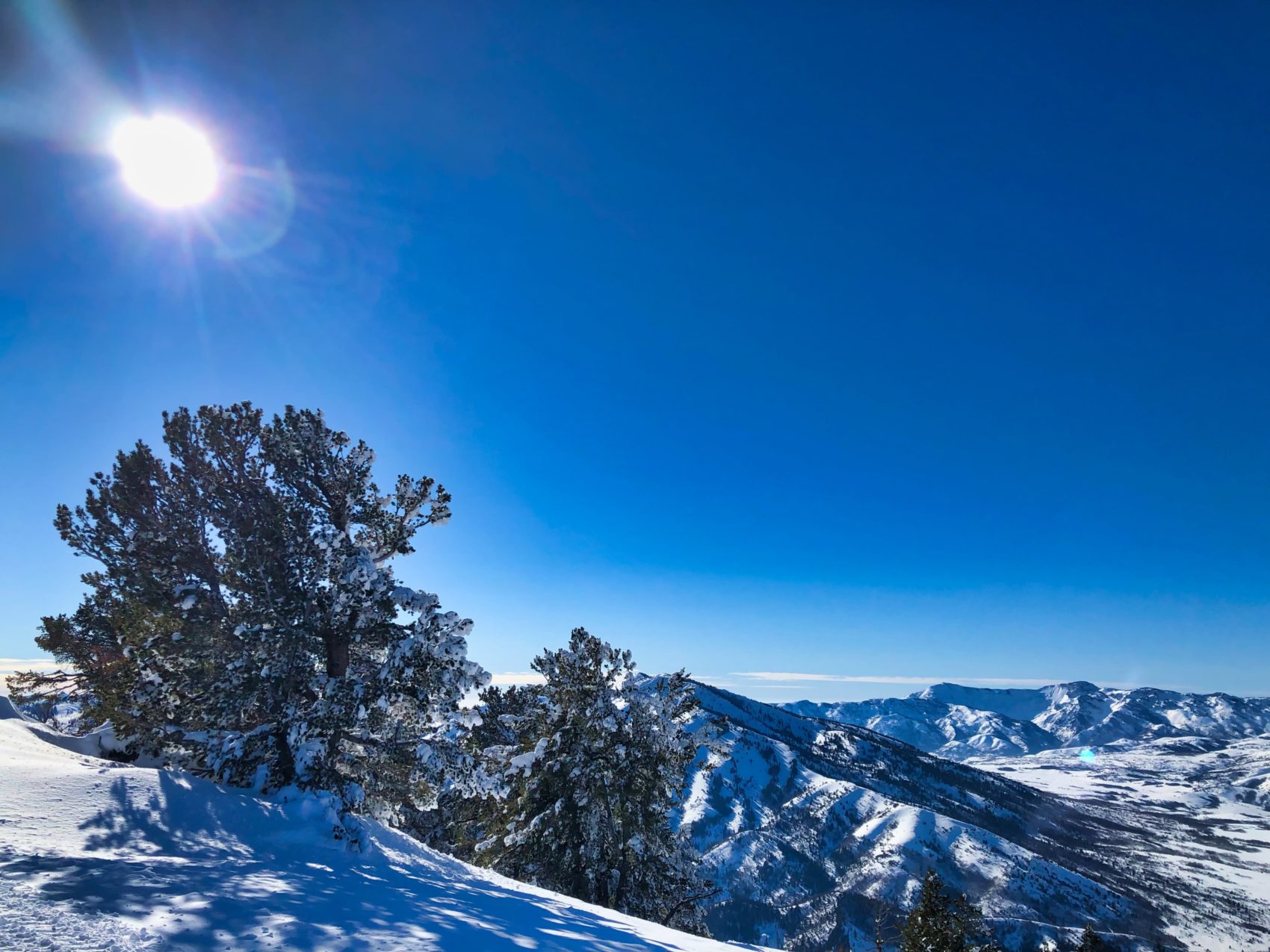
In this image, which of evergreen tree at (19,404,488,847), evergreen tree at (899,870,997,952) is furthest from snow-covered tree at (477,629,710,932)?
evergreen tree at (899,870,997,952)

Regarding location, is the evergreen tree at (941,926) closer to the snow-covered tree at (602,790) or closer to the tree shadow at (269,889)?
the snow-covered tree at (602,790)

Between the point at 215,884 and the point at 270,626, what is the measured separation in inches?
348

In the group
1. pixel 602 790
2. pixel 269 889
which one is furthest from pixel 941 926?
pixel 269 889

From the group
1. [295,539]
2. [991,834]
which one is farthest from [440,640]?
[991,834]

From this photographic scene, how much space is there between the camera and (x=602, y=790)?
2019 cm

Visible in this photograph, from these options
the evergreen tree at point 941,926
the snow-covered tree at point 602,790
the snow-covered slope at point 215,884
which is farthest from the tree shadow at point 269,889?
the evergreen tree at point 941,926

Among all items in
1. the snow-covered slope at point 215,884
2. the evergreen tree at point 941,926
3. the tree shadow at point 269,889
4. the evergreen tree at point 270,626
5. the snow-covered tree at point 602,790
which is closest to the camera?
the snow-covered slope at point 215,884

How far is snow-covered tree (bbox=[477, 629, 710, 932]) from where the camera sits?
795 inches

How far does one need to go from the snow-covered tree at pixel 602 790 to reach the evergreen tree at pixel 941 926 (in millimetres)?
9478

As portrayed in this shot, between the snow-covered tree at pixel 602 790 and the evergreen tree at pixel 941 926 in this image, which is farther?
the evergreen tree at pixel 941 926

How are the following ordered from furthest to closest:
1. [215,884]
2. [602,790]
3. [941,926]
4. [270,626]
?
[941,926], [602,790], [270,626], [215,884]

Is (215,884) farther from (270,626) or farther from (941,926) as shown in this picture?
(941,926)

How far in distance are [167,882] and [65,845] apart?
6.38 feet

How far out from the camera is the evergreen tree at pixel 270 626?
1421cm
